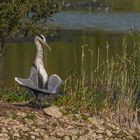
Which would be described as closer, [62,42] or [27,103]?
[27,103]

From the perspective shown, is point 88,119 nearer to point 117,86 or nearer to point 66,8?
point 117,86

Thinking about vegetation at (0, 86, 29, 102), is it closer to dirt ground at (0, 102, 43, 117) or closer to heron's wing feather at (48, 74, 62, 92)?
dirt ground at (0, 102, 43, 117)

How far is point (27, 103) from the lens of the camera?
14367mm

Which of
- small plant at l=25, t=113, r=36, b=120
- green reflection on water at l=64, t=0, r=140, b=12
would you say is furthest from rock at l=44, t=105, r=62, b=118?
green reflection on water at l=64, t=0, r=140, b=12

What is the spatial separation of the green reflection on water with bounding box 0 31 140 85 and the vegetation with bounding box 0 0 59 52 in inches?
281

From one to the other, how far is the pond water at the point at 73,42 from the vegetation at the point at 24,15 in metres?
2.04

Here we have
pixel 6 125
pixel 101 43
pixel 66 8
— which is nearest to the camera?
pixel 6 125

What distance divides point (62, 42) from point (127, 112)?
2498cm

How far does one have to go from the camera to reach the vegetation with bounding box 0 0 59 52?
14438 mm

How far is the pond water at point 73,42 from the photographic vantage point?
2831 centimetres

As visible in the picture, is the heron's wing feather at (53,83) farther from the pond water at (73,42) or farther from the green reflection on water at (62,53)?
the green reflection on water at (62,53)

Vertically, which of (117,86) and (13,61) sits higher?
(117,86)

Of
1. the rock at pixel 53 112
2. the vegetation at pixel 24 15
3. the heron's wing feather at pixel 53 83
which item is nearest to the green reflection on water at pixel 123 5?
the vegetation at pixel 24 15

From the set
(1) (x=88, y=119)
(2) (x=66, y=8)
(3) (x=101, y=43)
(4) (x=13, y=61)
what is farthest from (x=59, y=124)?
(2) (x=66, y=8)
